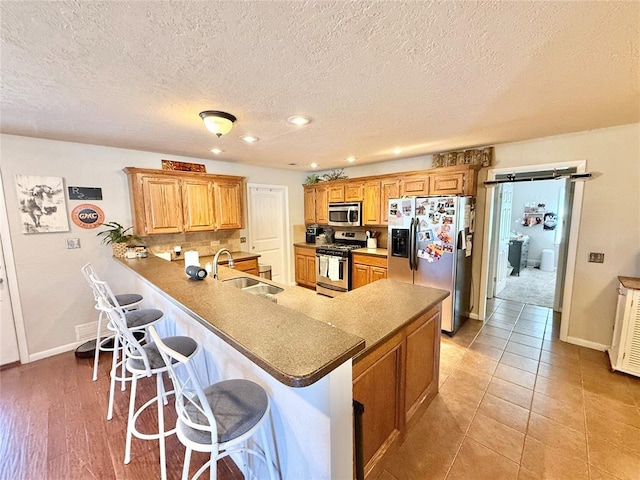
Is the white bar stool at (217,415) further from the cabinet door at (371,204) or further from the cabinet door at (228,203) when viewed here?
the cabinet door at (371,204)

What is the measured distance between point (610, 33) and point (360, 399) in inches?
81.2

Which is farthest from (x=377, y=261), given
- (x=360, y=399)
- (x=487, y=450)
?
(x=360, y=399)

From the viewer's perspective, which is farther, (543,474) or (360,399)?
(543,474)

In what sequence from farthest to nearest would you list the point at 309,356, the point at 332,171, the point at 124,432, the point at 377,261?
the point at 332,171 < the point at 377,261 < the point at 124,432 < the point at 309,356

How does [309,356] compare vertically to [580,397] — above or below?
above

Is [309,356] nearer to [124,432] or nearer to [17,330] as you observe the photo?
[124,432]

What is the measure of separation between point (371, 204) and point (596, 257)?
267 cm

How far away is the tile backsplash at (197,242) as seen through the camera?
3.60 meters

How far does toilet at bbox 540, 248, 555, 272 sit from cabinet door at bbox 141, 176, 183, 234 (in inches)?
313

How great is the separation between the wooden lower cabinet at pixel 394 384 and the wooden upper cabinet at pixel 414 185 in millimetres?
2061

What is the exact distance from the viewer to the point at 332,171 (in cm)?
518

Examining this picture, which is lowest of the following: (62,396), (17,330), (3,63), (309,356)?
Answer: (62,396)

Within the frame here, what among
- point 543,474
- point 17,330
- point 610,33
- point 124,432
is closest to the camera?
point 610,33

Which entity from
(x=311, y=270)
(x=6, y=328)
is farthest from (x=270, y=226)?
(x=6, y=328)
